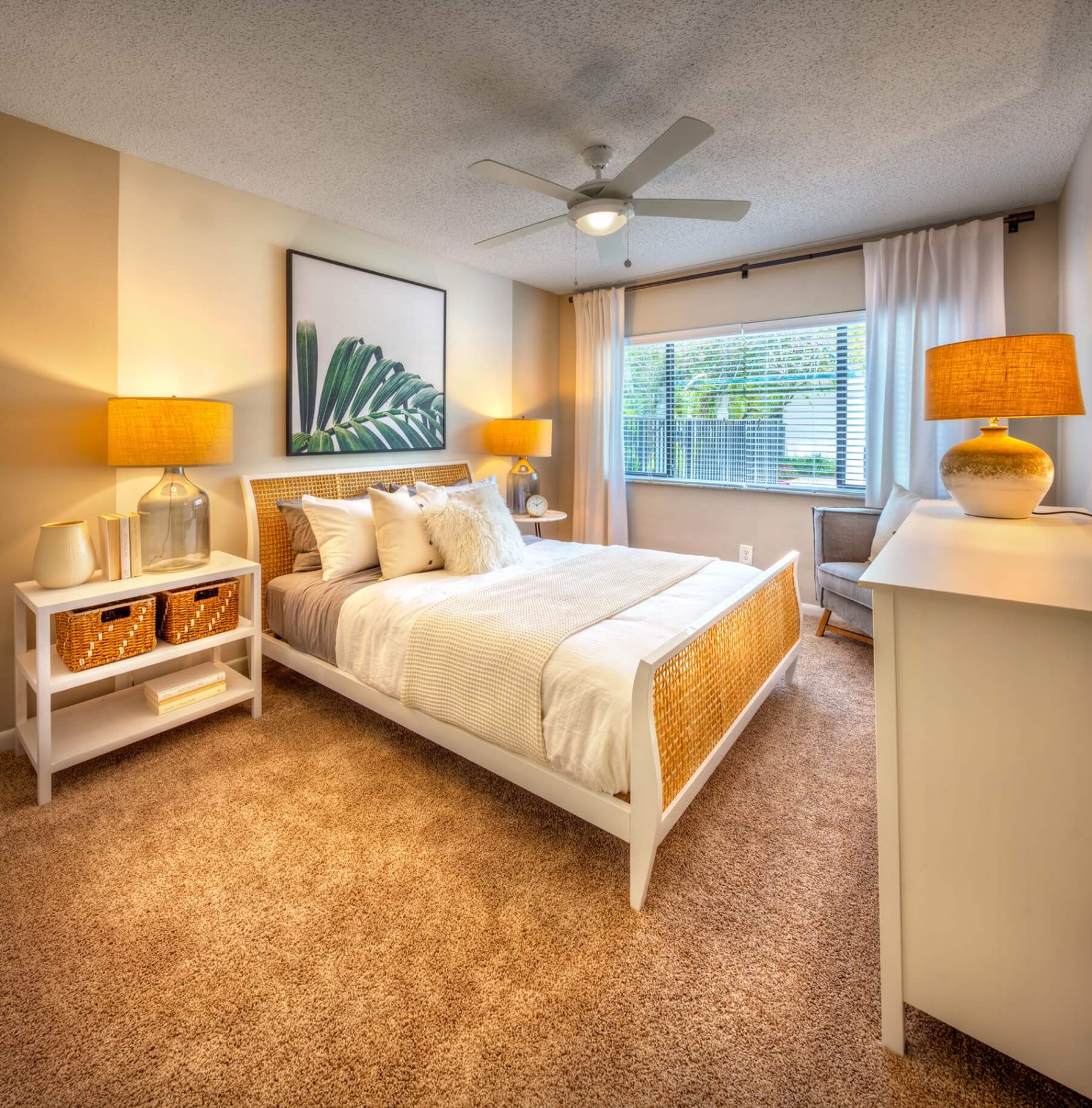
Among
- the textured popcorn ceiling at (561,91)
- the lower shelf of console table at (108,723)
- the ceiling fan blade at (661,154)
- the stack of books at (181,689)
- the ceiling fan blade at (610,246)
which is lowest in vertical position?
the lower shelf of console table at (108,723)

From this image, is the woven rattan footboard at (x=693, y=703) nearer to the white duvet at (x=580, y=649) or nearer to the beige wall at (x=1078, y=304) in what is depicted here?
the white duvet at (x=580, y=649)

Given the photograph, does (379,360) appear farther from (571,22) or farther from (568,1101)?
(568,1101)

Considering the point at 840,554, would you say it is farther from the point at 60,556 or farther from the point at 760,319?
the point at 60,556

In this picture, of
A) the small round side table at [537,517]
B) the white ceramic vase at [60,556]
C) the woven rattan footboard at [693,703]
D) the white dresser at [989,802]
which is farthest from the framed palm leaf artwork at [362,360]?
the white dresser at [989,802]

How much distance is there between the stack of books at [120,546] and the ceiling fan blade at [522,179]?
6.26 feet

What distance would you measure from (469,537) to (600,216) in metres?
1.49

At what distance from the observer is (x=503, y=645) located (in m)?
1.97

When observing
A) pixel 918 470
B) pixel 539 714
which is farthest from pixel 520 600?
pixel 918 470

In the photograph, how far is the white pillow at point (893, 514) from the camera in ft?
10.6

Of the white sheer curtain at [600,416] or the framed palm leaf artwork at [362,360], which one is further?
the white sheer curtain at [600,416]

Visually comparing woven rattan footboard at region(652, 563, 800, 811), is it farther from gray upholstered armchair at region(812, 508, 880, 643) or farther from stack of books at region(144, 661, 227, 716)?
stack of books at region(144, 661, 227, 716)

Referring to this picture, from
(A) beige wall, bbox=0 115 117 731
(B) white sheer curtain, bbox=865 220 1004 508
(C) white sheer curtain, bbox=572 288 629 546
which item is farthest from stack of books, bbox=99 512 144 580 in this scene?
(B) white sheer curtain, bbox=865 220 1004 508

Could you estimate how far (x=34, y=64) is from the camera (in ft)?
6.48

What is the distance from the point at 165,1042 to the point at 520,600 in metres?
1.55
